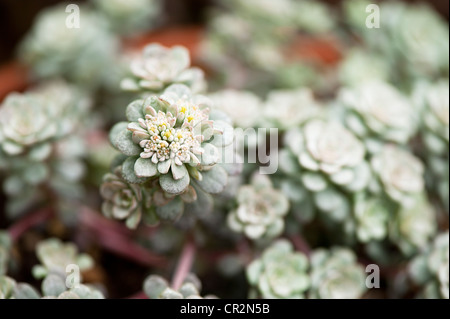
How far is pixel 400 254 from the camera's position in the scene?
118 cm

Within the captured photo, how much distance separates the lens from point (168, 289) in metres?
0.85

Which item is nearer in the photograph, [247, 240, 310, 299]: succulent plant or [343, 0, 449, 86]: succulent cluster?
[247, 240, 310, 299]: succulent plant

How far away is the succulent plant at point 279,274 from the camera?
0.96 meters

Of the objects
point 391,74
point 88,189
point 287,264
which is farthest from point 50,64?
point 391,74

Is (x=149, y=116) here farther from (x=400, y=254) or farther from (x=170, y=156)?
(x=400, y=254)

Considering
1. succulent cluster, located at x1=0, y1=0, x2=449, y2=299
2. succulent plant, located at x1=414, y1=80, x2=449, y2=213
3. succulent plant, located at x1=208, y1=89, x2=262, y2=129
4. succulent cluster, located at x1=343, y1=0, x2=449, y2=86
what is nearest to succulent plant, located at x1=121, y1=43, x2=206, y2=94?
succulent cluster, located at x1=0, y1=0, x2=449, y2=299

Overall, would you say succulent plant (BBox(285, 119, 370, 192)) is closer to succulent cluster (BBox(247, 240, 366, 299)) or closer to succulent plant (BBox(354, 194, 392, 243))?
succulent plant (BBox(354, 194, 392, 243))

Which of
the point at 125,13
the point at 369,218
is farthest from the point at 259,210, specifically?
the point at 125,13

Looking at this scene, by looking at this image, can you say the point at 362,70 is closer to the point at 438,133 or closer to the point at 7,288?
the point at 438,133

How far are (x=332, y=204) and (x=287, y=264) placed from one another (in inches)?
6.5

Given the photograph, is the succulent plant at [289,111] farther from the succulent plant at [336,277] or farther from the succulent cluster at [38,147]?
the succulent cluster at [38,147]

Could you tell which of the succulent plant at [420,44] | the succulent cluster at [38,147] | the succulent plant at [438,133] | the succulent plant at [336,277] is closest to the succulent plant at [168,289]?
the succulent plant at [336,277]

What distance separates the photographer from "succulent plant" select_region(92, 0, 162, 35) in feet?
4.86

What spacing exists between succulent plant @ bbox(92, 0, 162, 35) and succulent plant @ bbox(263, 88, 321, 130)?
0.60 meters
